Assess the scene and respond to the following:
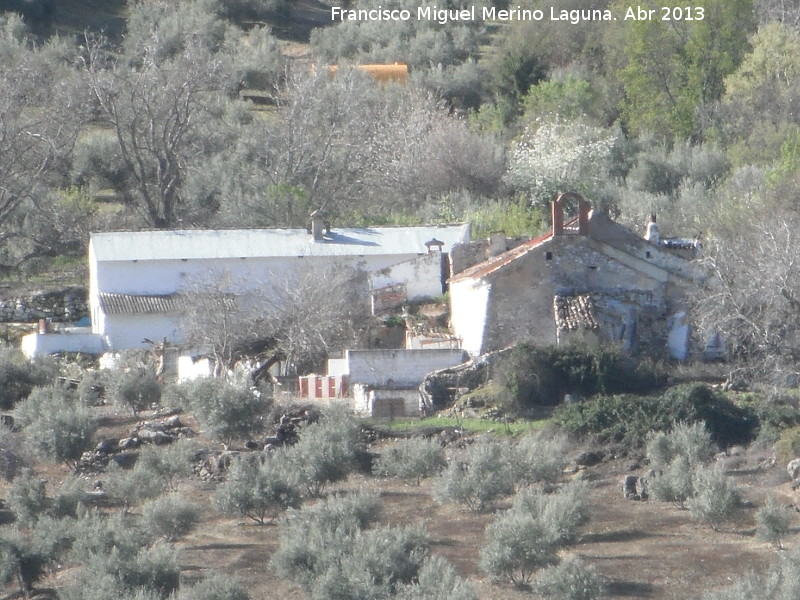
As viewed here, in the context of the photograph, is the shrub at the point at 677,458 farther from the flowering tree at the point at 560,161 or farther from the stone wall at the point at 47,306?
the flowering tree at the point at 560,161

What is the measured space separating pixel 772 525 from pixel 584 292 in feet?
45.0

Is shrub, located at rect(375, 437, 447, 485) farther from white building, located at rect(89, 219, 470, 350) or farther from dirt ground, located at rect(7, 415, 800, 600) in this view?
white building, located at rect(89, 219, 470, 350)

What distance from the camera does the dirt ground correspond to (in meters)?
18.2

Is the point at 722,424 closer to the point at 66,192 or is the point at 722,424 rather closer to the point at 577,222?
the point at 577,222

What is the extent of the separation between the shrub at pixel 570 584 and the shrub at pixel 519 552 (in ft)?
4.46

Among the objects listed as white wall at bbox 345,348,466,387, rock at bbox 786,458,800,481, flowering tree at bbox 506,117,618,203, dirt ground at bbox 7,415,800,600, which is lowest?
dirt ground at bbox 7,415,800,600

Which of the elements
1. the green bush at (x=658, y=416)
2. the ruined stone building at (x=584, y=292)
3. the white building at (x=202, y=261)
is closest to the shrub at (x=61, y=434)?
the green bush at (x=658, y=416)

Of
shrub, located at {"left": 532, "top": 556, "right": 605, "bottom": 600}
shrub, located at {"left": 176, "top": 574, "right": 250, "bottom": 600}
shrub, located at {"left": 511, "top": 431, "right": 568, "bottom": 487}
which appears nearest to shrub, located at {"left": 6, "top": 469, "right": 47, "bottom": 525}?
shrub, located at {"left": 176, "top": 574, "right": 250, "bottom": 600}

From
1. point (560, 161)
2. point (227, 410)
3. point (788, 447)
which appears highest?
point (560, 161)

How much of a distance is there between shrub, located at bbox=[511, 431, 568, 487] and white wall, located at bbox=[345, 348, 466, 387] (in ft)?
23.5

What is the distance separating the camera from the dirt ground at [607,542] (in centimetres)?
1816

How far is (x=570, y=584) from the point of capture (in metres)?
16.3

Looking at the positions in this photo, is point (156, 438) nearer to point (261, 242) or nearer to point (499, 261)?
point (499, 261)

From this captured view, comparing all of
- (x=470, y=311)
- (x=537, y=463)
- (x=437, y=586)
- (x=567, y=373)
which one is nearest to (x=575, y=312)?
(x=567, y=373)
